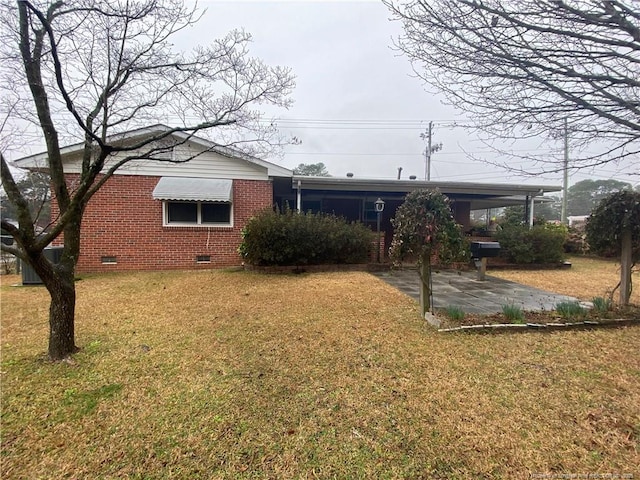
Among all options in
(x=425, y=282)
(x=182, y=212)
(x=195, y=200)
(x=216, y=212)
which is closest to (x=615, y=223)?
(x=425, y=282)

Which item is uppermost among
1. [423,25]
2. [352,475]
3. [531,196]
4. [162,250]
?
[423,25]

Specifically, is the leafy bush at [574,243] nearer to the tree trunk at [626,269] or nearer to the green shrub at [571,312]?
the tree trunk at [626,269]

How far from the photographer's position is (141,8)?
3.61m

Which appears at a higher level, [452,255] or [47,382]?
[452,255]

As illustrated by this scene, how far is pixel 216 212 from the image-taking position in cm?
1042

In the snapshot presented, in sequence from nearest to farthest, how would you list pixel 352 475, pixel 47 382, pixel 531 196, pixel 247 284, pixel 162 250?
1. pixel 352 475
2. pixel 47 382
3. pixel 247 284
4. pixel 162 250
5. pixel 531 196

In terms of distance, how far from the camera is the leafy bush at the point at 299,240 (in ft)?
29.2

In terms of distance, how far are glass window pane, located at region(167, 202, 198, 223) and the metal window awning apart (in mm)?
759

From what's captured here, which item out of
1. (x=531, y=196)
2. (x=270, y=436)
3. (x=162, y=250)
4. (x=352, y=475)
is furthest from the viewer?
(x=531, y=196)

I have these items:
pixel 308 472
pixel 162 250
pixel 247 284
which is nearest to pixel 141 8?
pixel 308 472

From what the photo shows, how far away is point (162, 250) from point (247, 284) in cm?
411

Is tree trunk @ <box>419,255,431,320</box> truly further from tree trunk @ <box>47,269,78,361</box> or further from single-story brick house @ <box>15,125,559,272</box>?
single-story brick house @ <box>15,125,559,272</box>

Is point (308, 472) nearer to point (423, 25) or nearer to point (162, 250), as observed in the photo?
point (423, 25)

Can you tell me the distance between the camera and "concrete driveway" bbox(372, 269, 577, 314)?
19.3 feet
